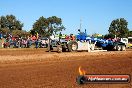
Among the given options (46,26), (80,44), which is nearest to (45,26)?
(46,26)

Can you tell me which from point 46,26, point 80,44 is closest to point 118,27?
point 46,26

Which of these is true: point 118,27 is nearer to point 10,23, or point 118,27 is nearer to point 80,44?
point 10,23

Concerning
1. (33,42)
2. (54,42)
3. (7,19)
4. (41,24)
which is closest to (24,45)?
(33,42)

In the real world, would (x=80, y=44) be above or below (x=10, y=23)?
below

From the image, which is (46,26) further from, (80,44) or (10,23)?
(80,44)

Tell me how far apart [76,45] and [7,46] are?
10.8 meters

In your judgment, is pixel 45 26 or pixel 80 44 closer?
pixel 80 44

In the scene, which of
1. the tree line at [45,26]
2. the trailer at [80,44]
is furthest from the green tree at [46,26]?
the trailer at [80,44]

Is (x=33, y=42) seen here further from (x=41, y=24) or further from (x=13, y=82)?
(x=41, y=24)

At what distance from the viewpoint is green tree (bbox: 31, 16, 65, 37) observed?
9078cm

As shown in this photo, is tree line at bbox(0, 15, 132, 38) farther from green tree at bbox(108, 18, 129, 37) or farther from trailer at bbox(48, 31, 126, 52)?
trailer at bbox(48, 31, 126, 52)

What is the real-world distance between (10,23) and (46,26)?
1061cm

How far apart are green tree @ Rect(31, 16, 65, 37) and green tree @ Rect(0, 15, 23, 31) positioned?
7.15m

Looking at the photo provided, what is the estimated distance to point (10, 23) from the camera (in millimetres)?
96812
